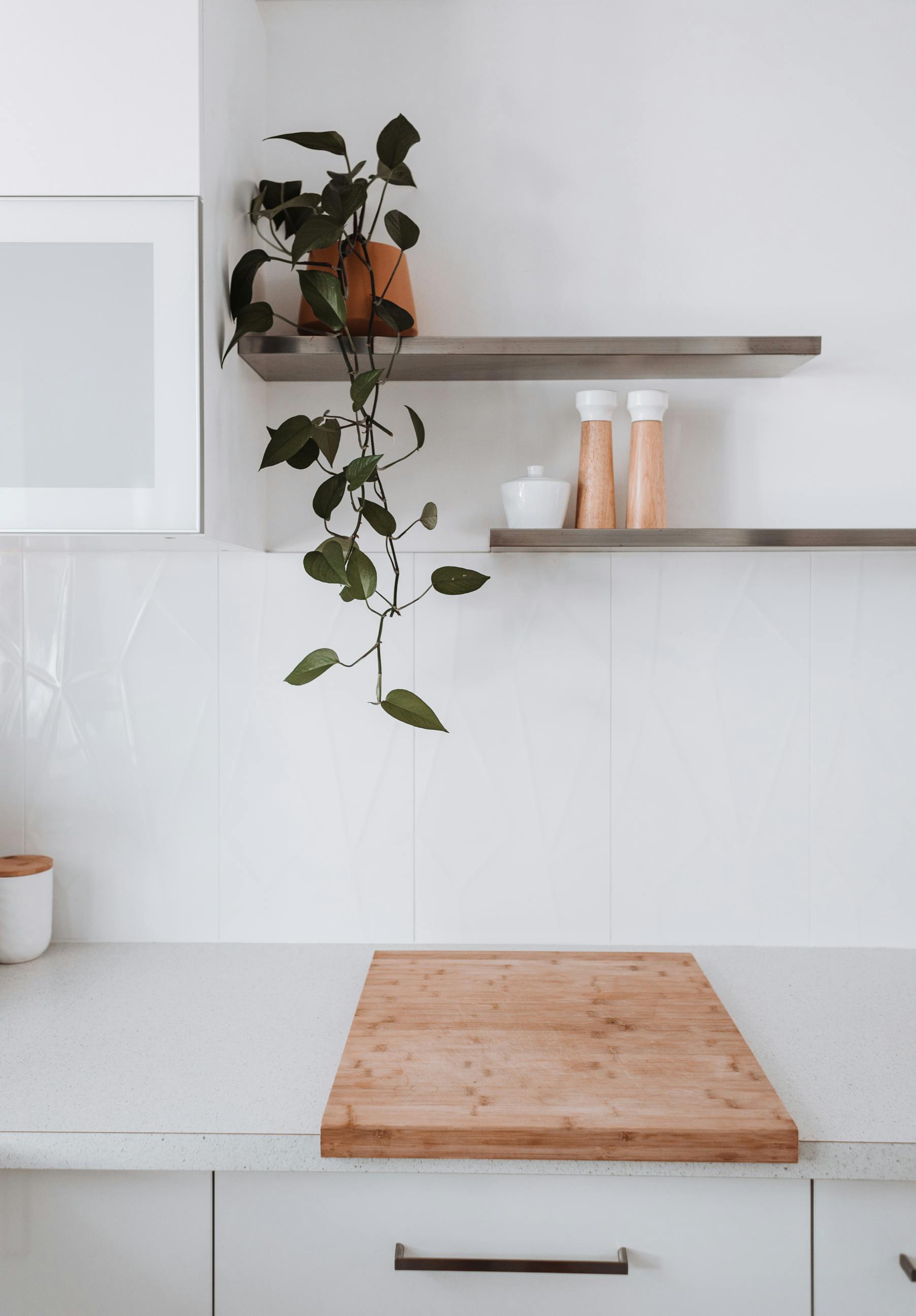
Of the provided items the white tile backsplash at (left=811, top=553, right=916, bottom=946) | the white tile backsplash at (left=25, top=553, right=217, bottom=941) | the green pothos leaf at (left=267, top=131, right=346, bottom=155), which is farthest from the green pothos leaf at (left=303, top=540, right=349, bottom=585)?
the white tile backsplash at (left=811, top=553, right=916, bottom=946)

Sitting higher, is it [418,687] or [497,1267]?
[418,687]

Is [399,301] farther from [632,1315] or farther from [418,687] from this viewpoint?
[632,1315]

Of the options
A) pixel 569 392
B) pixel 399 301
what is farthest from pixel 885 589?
pixel 399 301

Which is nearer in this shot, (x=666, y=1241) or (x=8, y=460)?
(x=666, y=1241)

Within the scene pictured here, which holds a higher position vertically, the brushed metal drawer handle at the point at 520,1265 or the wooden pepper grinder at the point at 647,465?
the wooden pepper grinder at the point at 647,465

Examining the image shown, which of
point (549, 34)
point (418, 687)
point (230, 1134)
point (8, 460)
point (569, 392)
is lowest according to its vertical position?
point (230, 1134)

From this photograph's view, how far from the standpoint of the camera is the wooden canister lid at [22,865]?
1439mm

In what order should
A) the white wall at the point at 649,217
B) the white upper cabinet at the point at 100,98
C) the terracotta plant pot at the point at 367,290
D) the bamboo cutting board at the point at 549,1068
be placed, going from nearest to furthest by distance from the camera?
the bamboo cutting board at the point at 549,1068 → the white upper cabinet at the point at 100,98 → the terracotta plant pot at the point at 367,290 → the white wall at the point at 649,217

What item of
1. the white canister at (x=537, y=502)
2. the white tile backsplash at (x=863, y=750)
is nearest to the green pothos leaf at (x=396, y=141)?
the white canister at (x=537, y=502)

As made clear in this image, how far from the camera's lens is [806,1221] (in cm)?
101

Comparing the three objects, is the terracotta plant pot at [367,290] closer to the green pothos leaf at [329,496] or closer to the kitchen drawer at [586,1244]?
the green pothos leaf at [329,496]

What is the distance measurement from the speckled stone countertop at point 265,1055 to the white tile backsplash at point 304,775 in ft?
0.29

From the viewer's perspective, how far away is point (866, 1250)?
1.01 meters

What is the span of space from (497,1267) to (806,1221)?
35cm
